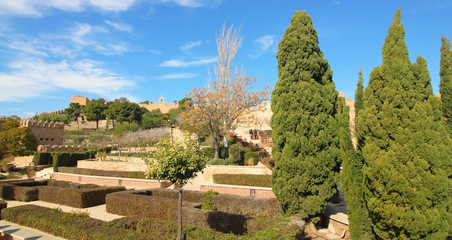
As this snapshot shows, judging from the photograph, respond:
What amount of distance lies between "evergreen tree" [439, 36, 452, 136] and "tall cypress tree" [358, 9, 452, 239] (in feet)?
8.89

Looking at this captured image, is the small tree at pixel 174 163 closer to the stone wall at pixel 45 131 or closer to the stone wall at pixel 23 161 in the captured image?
the stone wall at pixel 23 161

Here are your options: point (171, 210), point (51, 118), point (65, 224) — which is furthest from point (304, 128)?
point (51, 118)

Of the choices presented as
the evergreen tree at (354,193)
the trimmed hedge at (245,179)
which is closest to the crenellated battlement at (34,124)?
the trimmed hedge at (245,179)

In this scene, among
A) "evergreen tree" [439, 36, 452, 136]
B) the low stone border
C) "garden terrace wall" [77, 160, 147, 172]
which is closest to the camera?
"evergreen tree" [439, 36, 452, 136]

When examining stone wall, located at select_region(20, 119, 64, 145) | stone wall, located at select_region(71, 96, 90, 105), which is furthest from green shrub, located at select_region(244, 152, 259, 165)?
stone wall, located at select_region(71, 96, 90, 105)

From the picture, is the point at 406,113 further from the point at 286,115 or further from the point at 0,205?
the point at 0,205

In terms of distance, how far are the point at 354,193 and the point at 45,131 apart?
1658 inches

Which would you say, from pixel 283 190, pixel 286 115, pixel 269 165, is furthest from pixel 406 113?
pixel 269 165

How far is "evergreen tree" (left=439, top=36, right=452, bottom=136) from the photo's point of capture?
6852 mm

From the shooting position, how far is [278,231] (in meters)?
5.18

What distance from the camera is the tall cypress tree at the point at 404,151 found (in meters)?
4.67

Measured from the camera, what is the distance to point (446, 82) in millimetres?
7031

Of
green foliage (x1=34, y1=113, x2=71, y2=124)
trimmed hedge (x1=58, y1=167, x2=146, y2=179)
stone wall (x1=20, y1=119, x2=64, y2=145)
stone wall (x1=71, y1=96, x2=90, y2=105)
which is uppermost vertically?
stone wall (x1=71, y1=96, x2=90, y2=105)

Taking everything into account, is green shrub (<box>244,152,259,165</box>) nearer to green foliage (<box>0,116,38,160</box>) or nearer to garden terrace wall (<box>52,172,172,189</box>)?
garden terrace wall (<box>52,172,172,189</box>)
